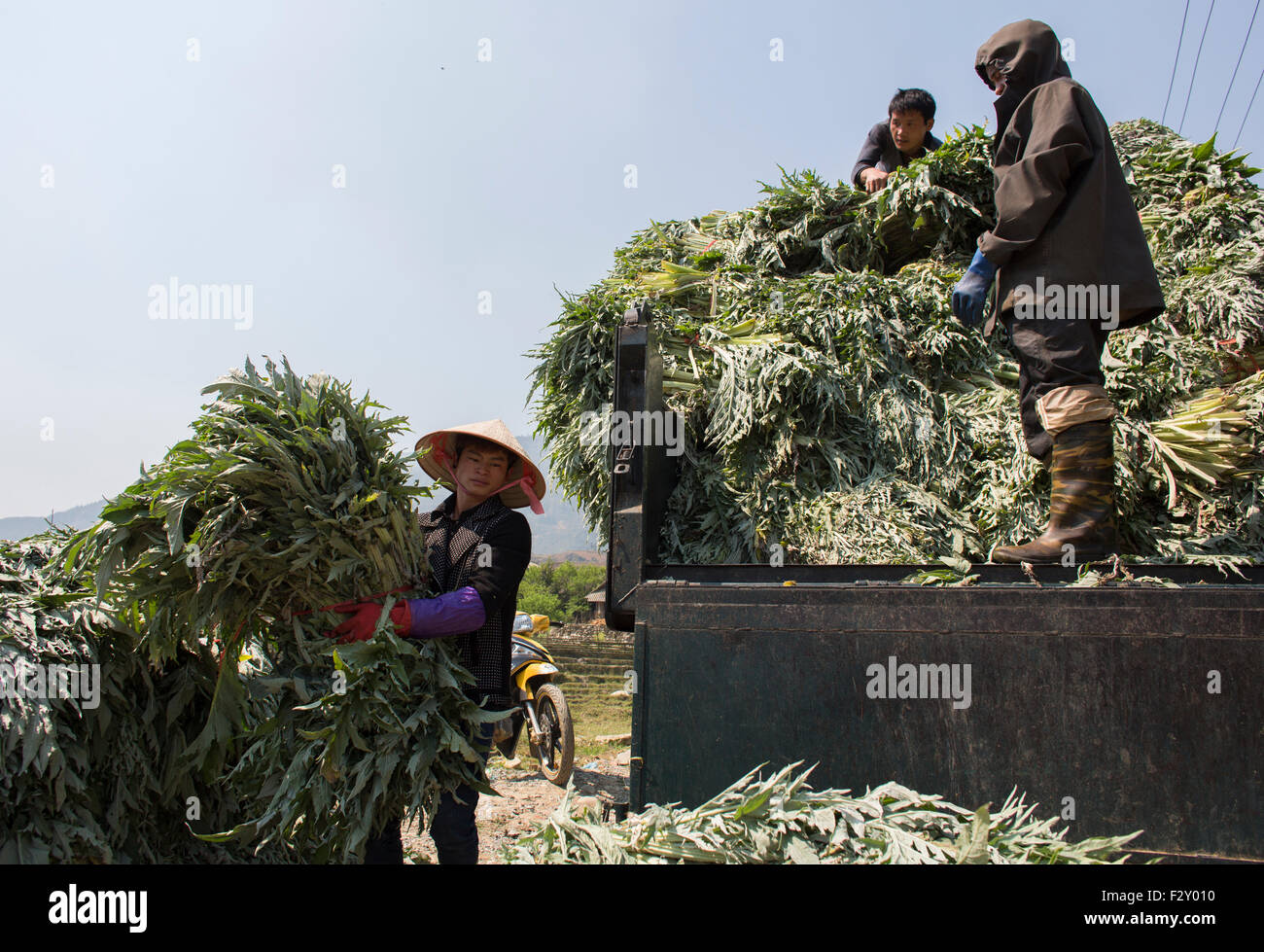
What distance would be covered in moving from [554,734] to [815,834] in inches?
153

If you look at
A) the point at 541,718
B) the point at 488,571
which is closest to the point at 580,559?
the point at 541,718

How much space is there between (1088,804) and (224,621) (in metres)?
2.18

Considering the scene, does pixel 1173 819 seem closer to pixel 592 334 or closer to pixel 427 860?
pixel 592 334

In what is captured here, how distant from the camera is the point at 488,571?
2463 mm

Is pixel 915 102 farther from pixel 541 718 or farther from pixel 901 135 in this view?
pixel 541 718

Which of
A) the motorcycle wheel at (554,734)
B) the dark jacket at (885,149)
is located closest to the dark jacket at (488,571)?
the motorcycle wheel at (554,734)

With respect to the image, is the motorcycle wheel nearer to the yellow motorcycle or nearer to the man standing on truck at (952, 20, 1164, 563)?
the yellow motorcycle

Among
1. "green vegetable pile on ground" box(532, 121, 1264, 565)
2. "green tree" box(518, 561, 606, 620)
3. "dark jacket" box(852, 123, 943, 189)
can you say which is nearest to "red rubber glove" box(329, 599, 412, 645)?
"green vegetable pile on ground" box(532, 121, 1264, 565)

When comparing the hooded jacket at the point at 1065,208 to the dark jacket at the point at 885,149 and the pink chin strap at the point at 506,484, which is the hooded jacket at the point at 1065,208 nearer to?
the pink chin strap at the point at 506,484

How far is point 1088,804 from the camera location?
70.1 inches

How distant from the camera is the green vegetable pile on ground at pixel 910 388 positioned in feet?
8.80

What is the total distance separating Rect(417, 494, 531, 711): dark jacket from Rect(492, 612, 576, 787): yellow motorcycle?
2292 mm

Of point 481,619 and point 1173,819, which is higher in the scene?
point 481,619
